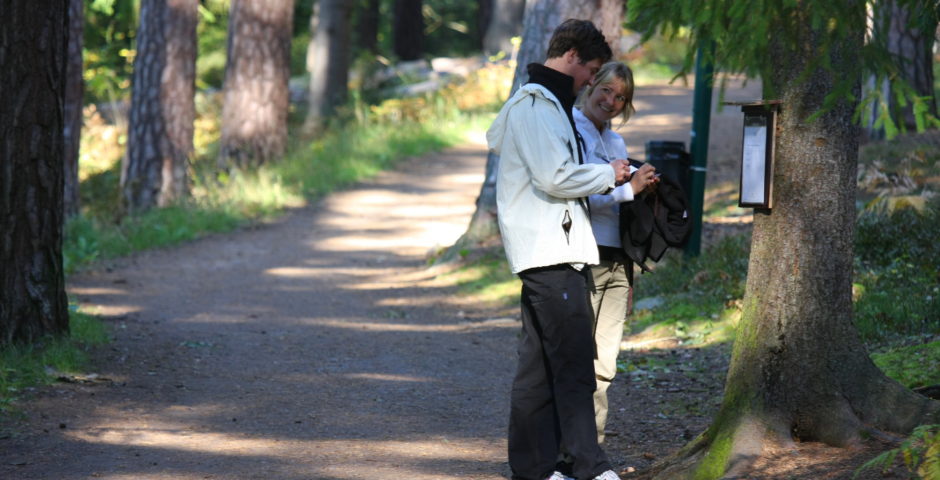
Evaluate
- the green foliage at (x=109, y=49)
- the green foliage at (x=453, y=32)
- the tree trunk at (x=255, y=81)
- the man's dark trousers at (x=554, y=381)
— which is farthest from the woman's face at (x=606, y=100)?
the green foliage at (x=453, y=32)

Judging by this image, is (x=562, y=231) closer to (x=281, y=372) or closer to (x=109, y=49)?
(x=281, y=372)

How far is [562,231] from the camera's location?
15.2 ft

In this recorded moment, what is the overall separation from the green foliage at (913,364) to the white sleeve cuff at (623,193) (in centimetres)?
214

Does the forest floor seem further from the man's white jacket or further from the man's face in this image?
the man's face

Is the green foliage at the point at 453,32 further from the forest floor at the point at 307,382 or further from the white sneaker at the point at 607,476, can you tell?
the white sneaker at the point at 607,476

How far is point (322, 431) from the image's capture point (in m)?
6.34

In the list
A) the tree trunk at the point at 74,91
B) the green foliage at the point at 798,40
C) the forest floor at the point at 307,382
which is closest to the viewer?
the green foliage at the point at 798,40

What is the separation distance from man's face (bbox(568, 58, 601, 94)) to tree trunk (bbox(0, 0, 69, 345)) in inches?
168

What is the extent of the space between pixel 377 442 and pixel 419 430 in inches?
14.5

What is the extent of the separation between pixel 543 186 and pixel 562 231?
222 millimetres

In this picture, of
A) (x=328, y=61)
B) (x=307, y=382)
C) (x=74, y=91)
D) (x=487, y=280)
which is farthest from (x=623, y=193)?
(x=328, y=61)

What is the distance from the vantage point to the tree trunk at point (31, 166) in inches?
282

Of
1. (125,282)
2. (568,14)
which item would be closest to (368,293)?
(125,282)

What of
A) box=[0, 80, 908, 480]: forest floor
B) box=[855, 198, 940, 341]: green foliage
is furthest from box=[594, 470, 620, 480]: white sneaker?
box=[855, 198, 940, 341]: green foliage
